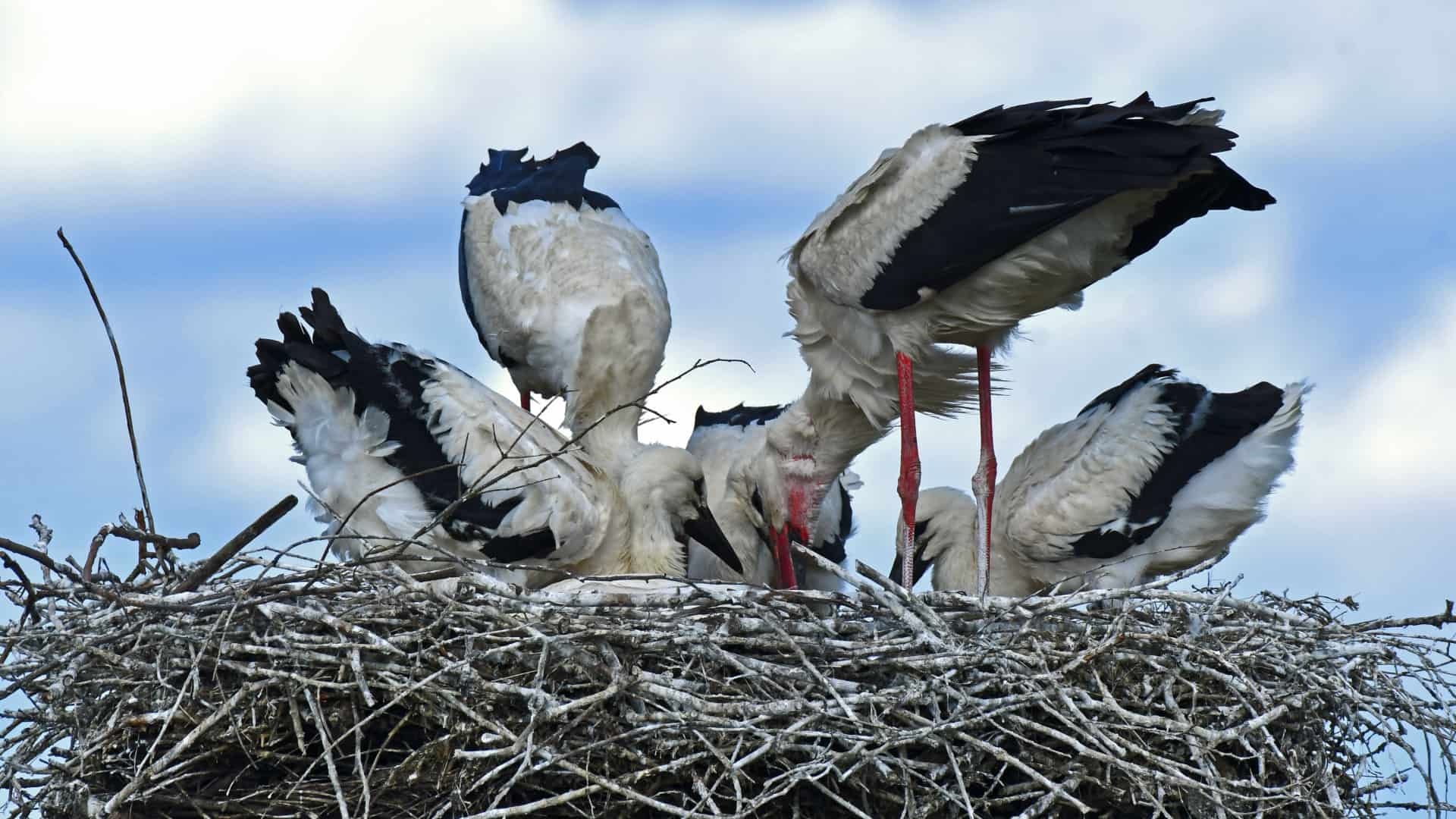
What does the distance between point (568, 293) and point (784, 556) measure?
1.27 meters

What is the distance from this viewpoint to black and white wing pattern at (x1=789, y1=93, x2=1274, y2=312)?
510 cm

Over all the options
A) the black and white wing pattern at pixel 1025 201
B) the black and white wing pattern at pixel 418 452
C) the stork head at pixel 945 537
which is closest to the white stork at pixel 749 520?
the stork head at pixel 945 537

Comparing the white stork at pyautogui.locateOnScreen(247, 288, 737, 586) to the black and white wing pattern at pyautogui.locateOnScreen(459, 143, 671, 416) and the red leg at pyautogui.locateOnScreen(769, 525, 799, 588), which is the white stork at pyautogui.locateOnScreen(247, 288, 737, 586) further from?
the black and white wing pattern at pyautogui.locateOnScreen(459, 143, 671, 416)

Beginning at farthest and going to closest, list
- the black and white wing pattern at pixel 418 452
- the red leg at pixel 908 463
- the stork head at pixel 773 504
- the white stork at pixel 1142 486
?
the stork head at pixel 773 504 < the white stork at pixel 1142 486 < the red leg at pixel 908 463 < the black and white wing pattern at pixel 418 452

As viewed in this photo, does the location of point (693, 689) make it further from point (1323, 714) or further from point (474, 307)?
point (474, 307)

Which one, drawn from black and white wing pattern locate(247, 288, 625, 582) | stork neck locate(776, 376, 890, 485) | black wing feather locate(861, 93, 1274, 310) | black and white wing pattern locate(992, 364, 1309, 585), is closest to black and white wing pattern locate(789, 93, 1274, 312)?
black wing feather locate(861, 93, 1274, 310)

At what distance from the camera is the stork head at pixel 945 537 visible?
21.1 ft

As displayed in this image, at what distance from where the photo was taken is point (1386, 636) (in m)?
4.61

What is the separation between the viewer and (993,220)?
208 inches

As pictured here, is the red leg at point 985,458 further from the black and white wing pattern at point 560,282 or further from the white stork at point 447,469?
the black and white wing pattern at point 560,282

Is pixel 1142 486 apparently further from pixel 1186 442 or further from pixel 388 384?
pixel 388 384

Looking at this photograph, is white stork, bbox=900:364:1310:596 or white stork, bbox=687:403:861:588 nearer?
white stork, bbox=900:364:1310:596

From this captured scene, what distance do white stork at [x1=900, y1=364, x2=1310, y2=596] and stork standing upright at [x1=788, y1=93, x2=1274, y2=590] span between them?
15.6 inches

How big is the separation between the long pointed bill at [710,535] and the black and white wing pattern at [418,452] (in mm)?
268
